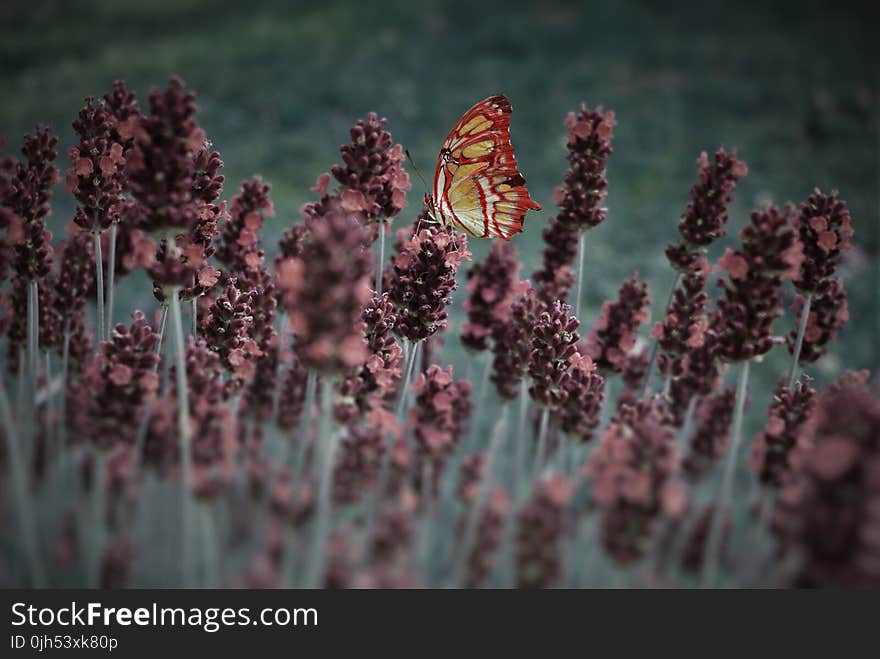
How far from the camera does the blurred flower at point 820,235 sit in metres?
0.85

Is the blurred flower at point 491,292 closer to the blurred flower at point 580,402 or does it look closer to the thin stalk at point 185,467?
the blurred flower at point 580,402

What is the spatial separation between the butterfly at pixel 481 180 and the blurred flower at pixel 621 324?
179 millimetres

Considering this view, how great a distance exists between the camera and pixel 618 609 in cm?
55

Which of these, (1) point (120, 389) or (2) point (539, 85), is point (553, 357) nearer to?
(1) point (120, 389)

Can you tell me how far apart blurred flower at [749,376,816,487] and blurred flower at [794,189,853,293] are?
18 centimetres

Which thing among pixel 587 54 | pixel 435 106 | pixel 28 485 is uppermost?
pixel 587 54

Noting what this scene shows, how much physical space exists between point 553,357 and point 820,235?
36 centimetres

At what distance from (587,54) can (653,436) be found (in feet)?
15.5

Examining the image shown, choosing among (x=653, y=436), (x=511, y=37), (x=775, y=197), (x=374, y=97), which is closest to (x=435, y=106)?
(x=374, y=97)

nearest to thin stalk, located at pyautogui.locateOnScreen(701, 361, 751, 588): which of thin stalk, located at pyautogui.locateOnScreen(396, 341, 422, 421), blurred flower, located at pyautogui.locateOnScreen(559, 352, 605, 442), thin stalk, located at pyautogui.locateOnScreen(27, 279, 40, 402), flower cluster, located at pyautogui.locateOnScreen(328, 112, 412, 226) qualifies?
blurred flower, located at pyautogui.locateOnScreen(559, 352, 605, 442)

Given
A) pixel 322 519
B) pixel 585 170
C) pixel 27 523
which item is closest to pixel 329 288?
pixel 322 519

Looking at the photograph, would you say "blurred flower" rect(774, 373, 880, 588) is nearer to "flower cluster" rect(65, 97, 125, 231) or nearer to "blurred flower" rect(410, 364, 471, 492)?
"blurred flower" rect(410, 364, 471, 492)

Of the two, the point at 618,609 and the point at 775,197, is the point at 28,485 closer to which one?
the point at 618,609

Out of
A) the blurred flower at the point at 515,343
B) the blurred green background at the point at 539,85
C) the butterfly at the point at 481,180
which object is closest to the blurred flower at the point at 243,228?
the butterfly at the point at 481,180
